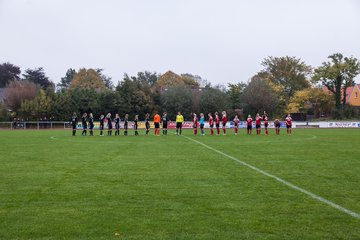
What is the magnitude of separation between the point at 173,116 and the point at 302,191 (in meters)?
55.9

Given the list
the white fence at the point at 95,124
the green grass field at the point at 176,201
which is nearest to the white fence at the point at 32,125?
the white fence at the point at 95,124

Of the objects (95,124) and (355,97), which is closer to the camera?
(95,124)

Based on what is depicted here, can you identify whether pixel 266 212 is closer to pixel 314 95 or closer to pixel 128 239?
pixel 128 239

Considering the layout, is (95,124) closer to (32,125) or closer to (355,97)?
(32,125)

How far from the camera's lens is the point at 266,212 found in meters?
6.80

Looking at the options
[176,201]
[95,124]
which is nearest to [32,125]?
[95,124]

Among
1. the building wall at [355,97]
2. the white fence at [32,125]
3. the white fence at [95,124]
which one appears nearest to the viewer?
the white fence at [32,125]

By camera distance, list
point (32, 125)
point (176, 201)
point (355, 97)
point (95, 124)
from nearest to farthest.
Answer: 1. point (176, 201)
2. point (95, 124)
3. point (32, 125)
4. point (355, 97)

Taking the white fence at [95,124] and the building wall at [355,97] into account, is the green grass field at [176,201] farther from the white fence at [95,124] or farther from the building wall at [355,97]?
the building wall at [355,97]

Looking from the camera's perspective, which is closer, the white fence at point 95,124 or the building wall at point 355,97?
the white fence at point 95,124

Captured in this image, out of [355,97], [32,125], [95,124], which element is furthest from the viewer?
[355,97]

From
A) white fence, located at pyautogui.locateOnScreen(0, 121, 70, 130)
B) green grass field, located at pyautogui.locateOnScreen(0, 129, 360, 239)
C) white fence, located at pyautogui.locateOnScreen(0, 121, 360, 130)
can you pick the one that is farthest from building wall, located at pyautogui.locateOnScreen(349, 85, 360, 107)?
green grass field, located at pyautogui.locateOnScreen(0, 129, 360, 239)

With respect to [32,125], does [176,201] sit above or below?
below

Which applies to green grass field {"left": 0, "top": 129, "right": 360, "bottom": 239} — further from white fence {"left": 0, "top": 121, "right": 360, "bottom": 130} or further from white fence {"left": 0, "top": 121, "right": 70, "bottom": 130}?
white fence {"left": 0, "top": 121, "right": 70, "bottom": 130}
